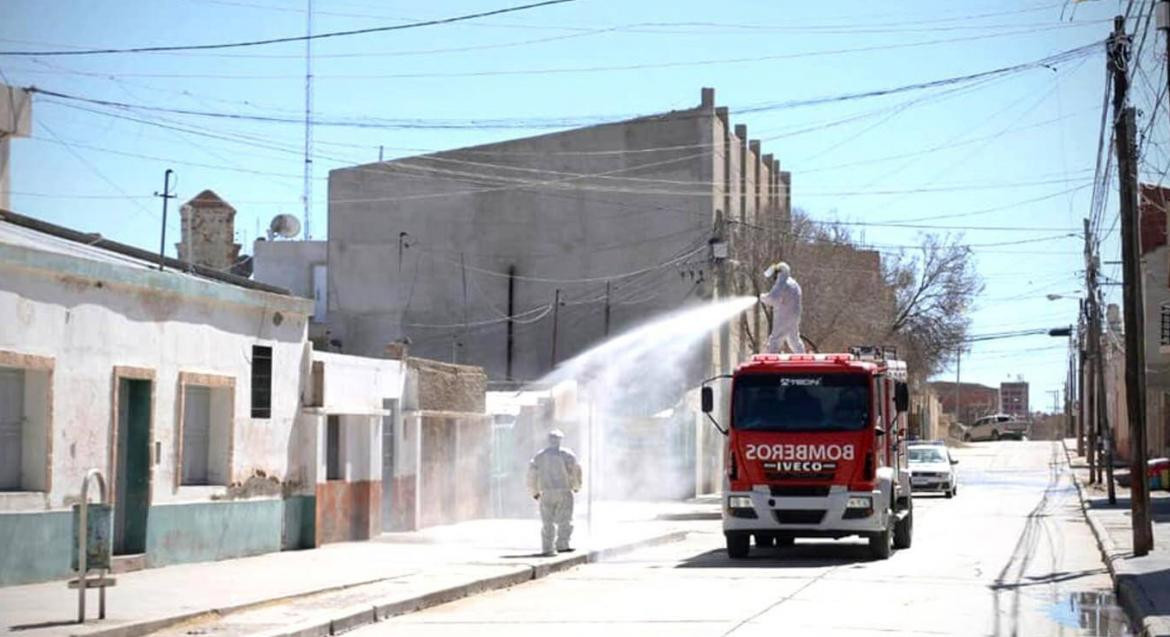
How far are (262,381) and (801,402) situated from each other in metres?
7.93

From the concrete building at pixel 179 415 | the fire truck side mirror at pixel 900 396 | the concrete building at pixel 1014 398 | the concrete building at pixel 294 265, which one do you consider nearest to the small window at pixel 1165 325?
the fire truck side mirror at pixel 900 396

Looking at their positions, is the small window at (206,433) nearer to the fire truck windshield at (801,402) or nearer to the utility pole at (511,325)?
the fire truck windshield at (801,402)

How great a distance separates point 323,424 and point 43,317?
7231 millimetres

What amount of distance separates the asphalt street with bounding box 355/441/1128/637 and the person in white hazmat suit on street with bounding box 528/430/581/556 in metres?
0.86

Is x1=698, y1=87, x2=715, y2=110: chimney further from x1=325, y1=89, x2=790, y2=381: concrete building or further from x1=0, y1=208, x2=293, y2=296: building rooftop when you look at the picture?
x1=0, y1=208, x2=293, y2=296: building rooftop

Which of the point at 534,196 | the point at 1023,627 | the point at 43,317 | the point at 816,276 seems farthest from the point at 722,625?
the point at 534,196

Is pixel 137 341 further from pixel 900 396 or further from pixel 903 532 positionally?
pixel 903 532

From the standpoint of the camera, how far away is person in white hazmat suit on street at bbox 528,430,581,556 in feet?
74.9

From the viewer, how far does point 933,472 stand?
47.5 meters

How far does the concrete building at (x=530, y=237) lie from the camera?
5266 cm

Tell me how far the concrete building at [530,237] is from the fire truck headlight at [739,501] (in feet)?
92.7

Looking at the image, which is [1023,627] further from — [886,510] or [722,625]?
[886,510]

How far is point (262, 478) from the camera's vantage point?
2294 centimetres

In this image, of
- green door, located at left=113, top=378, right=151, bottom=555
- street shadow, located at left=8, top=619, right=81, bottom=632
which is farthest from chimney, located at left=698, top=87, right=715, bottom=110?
street shadow, located at left=8, top=619, right=81, bottom=632
